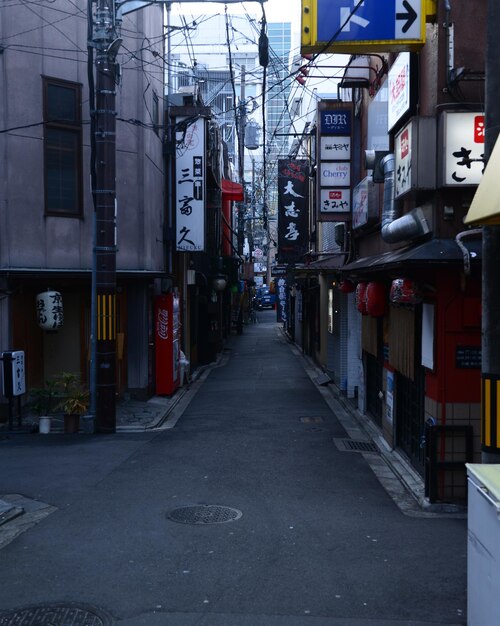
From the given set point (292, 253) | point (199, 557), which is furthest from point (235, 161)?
point (199, 557)

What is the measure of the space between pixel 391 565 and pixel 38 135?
43.0 ft

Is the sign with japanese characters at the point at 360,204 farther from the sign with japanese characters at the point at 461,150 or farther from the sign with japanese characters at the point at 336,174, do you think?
the sign with japanese characters at the point at 461,150

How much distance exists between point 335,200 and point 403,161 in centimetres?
709

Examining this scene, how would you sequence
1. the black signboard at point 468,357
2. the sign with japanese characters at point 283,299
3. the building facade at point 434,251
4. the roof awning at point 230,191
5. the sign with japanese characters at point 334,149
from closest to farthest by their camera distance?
the building facade at point 434,251 < the black signboard at point 468,357 < the sign with japanese characters at point 334,149 < the roof awning at point 230,191 < the sign with japanese characters at point 283,299

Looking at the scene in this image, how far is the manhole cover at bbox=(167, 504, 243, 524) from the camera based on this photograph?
8852 mm

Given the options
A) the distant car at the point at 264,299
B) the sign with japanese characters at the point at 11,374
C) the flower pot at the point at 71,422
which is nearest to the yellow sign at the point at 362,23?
the sign with japanese characters at the point at 11,374

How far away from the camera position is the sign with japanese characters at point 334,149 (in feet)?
57.3

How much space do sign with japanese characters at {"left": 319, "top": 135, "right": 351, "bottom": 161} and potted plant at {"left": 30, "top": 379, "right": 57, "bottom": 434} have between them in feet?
28.0

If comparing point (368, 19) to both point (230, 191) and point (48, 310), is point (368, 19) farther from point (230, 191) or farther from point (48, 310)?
point (230, 191)

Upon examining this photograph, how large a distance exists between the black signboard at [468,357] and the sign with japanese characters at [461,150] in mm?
2218

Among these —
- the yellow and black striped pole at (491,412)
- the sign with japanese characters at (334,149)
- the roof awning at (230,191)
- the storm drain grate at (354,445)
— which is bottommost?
the storm drain grate at (354,445)

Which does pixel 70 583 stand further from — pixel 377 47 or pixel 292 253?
pixel 292 253

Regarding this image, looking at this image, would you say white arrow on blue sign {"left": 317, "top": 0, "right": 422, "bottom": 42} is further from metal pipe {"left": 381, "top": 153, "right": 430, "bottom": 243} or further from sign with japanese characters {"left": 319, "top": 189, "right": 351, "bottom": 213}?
sign with japanese characters {"left": 319, "top": 189, "right": 351, "bottom": 213}

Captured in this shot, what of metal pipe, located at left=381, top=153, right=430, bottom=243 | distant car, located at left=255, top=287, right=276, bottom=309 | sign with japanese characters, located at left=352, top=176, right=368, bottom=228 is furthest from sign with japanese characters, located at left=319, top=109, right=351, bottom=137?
distant car, located at left=255, top=287, right=276, bottom=309
